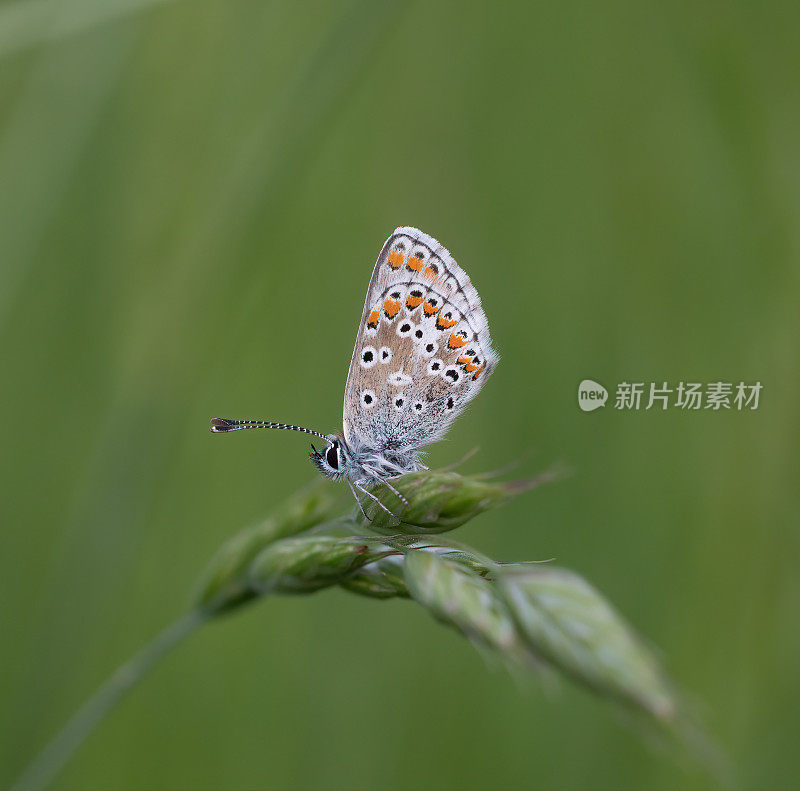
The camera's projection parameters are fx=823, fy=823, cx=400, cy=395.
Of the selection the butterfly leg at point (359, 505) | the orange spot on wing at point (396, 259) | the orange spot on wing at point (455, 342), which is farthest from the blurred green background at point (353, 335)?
the orange spot on wing at point (455, 342)

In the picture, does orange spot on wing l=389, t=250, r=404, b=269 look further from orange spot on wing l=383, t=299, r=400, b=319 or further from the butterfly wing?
orange spot on wing l=383, t=299, r=400, b=319

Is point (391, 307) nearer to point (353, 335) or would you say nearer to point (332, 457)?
point (332, 457)

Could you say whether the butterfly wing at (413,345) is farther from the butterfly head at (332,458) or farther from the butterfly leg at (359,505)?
the butterfly leg at (359,505)

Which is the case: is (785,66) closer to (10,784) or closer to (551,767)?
(551,767)

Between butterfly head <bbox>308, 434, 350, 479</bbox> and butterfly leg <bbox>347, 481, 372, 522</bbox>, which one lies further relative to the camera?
butterfly head <bbox>308, 434, 350, 479</bbox>

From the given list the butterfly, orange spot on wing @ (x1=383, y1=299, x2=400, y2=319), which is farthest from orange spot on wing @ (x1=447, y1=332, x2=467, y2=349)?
orange spot on wing @ (x1=383, y1=299, x2=400, y2=319)

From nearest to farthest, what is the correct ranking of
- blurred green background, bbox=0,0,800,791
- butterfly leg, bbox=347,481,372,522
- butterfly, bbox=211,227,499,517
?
butterfly leg, bbox=347,481,372,522 → blurred green background, bbox=0,0,800,791 → butterfly, bbox=211,227,499,517

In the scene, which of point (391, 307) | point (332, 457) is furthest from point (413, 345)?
point (332, 457)

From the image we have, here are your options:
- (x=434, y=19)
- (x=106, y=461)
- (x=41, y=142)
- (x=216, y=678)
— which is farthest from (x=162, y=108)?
(x=216, y=678)
